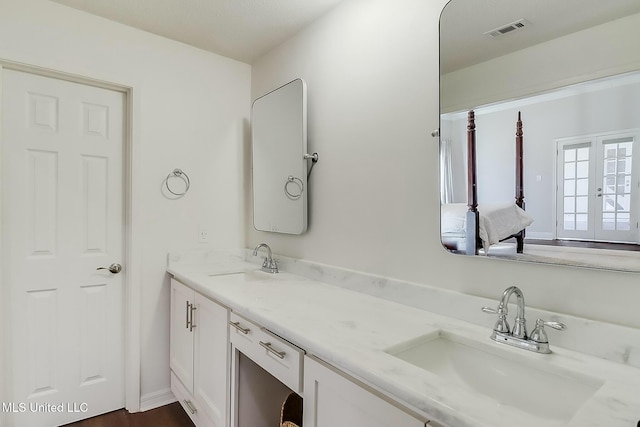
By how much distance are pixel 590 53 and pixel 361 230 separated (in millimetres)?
1079

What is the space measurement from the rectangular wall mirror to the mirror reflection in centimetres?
92

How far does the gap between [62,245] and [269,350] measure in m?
1.54

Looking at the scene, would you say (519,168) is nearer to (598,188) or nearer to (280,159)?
(598,188)

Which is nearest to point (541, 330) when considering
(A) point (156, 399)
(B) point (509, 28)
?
(B) point (509, 28)

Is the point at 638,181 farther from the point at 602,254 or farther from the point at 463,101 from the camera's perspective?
the point at 463,101

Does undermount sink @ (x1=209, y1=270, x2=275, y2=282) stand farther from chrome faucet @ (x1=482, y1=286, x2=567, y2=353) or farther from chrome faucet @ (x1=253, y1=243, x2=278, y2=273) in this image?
chrome faucet @ (x1=482, y1=286, x2=567, y2=353)

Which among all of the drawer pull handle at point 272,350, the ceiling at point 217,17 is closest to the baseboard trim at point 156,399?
the drawer pull handle at point 272,350

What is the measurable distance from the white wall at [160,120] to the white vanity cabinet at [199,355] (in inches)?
7.5

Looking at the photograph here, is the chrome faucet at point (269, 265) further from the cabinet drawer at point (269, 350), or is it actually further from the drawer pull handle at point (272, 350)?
the drawer pull handle at point (272, 350)

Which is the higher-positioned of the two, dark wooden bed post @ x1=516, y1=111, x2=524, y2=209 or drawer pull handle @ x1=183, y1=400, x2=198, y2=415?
dark wooden bed post @ x1=516, y1=111, x2=524, y2=209

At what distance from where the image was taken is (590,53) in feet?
3.41

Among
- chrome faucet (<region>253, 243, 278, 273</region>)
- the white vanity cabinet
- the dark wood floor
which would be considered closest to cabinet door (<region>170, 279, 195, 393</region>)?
the white vanity cabinet

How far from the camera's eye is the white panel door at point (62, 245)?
6.33ft

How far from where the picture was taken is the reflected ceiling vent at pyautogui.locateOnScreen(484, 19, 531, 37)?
117cm
